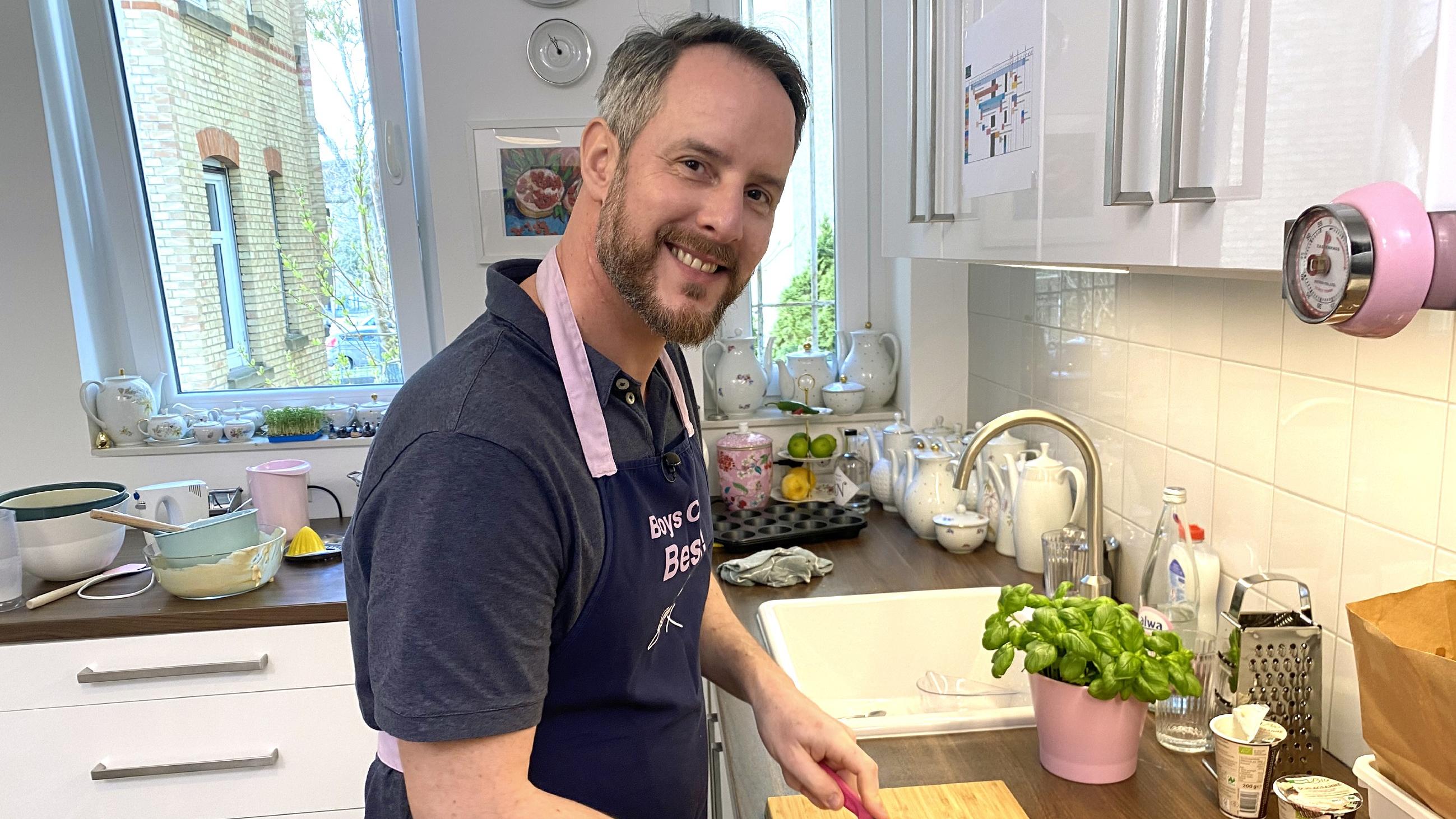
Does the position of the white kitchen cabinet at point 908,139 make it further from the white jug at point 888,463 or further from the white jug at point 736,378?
the white jug at point 736,378

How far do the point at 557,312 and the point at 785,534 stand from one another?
125 cm

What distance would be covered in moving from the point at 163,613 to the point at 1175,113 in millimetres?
1990

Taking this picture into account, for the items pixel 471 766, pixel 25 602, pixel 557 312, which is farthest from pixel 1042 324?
pixel 25 602

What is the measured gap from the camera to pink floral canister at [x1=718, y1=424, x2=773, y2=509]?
92.4 inches

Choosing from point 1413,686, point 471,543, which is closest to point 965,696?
point 1413,686

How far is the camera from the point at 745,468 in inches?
92.4

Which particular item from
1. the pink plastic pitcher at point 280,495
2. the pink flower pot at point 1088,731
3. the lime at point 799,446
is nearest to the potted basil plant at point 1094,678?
the pink flower pot at point 1088,731

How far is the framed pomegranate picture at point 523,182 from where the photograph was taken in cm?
238

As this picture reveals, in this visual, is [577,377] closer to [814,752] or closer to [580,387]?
[580,387]

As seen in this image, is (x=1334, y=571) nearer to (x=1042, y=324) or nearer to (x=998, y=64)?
(x=998, y=64)

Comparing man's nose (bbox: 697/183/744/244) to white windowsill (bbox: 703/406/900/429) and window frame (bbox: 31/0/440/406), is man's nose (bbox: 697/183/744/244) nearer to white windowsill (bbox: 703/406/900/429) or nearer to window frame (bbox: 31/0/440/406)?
white windowsill (bbox: 703/406/900/429)

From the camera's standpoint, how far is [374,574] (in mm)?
758

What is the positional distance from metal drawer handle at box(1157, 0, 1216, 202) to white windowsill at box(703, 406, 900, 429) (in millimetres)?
1671

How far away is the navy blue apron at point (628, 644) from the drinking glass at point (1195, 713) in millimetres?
591
